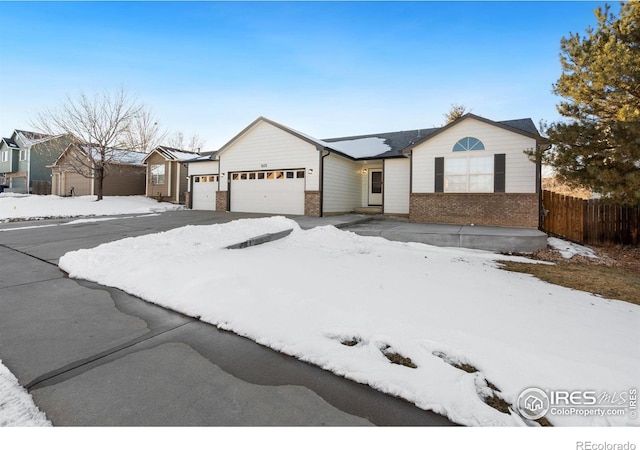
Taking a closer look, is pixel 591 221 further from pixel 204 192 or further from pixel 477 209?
pixel 204 192

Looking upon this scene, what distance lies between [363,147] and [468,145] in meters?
6.64

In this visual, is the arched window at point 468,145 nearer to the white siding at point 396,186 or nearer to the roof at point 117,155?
the white siding at point 396,186

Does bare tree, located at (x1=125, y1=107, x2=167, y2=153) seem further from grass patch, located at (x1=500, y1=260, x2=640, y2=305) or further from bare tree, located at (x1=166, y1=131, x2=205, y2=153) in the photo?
grass patch, located at (x1=500, y1=260, x2=640, y2=305)

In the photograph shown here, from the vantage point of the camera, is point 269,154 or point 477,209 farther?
point 269,154

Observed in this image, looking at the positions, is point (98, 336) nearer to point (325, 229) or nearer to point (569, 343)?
point (569, 343)

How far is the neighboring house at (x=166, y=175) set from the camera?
22484mm

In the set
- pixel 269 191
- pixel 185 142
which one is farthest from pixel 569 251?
pixel 185 142

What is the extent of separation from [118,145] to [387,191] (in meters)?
19.3

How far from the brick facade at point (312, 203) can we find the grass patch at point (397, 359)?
11293mm

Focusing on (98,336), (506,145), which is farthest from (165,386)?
(506,145)

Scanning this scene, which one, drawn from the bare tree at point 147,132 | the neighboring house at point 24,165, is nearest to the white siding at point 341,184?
the bare tree at point 147,132

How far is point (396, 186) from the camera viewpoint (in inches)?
581
